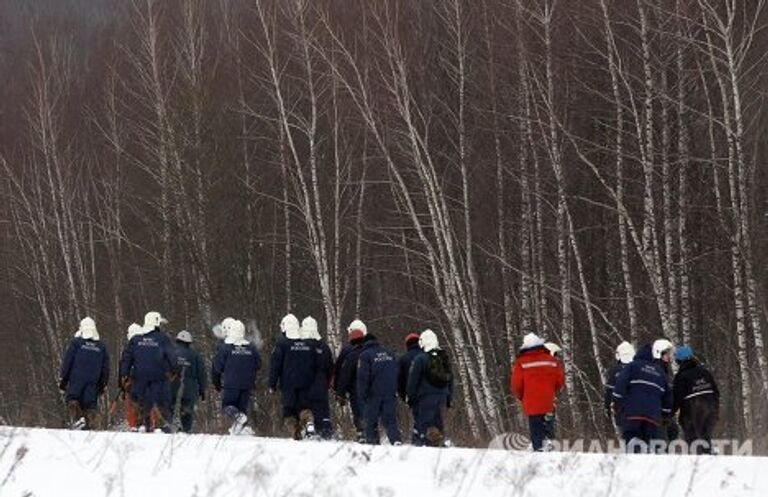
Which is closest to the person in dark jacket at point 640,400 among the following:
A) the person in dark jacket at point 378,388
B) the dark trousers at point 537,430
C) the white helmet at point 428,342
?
the dark trousers at point 537,430

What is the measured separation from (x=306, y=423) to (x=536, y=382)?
10.4 ft

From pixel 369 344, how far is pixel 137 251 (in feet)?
71.1

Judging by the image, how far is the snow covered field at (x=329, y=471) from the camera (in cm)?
811

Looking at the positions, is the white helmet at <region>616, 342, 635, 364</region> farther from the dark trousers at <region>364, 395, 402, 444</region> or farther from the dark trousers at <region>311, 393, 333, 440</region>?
the dark trousers at <region>311, 393, 333, 440</region>

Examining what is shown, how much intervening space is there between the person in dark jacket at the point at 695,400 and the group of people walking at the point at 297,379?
2.73 m

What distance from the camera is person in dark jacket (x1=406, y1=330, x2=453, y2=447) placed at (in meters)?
16.0

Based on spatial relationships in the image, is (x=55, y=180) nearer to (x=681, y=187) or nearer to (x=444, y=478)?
(x=681, y=187)

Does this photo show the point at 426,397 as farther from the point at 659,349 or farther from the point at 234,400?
the point at 659,349

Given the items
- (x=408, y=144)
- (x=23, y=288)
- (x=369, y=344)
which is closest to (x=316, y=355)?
(x=369, y=344)

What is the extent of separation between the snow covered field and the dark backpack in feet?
16.4

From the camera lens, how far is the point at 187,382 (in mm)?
18969

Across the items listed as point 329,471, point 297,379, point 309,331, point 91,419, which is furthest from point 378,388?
point 329,471

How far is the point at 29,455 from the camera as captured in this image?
31.0 ft

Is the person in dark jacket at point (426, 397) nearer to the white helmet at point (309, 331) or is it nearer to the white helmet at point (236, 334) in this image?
the white helmet at point (309, 331)
